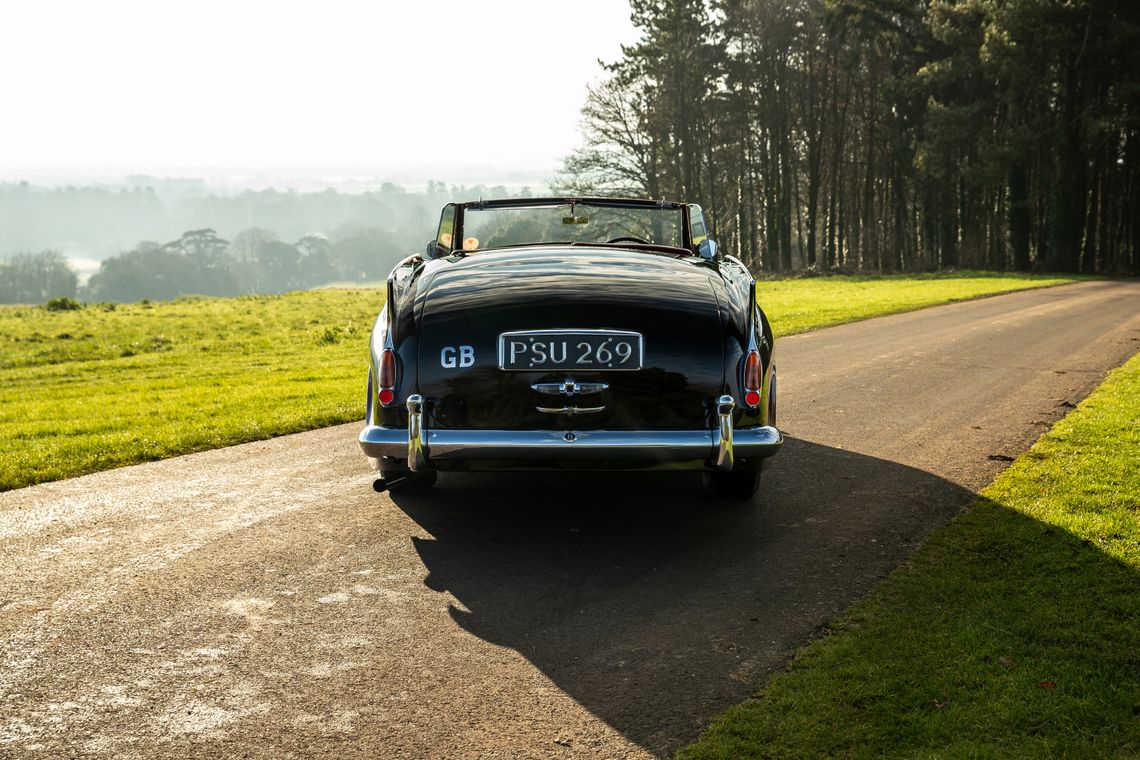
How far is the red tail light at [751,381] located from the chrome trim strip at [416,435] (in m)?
1.59

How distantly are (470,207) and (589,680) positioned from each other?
3.91 m

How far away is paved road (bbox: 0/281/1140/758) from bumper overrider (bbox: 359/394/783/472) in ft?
1.60

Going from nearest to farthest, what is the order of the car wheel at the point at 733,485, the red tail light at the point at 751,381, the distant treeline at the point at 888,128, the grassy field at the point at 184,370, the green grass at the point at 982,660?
the green grass at the point at 982,660 → the red tail light at the point at 751,381 → the car wheel at the point at 733,485 → the grassy field at the point at 184,370 → the distant treeline at the point at 888,128

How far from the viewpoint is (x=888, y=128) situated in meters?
49.3

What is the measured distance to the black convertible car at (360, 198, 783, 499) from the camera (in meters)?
4.82

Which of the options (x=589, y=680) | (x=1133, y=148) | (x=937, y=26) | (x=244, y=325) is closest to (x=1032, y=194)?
(x=1133, y=148)

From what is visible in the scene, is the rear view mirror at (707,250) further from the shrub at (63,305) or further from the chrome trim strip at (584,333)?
the shrub at (63,305)

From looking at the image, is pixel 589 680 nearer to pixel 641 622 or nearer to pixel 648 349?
pixel 641 622

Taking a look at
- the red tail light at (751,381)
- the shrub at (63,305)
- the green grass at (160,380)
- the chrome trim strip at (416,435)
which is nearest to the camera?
the chrome trim strip at (416,435)

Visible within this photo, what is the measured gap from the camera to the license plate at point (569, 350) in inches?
191

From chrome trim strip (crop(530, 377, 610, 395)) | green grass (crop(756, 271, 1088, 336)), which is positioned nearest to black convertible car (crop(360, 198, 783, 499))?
chrome trim strip (crop(530, 377, 610, 395))

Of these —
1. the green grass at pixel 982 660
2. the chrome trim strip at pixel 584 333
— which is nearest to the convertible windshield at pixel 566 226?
the chrome trim strip at pixel 584 333

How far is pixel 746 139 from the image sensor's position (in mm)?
53094

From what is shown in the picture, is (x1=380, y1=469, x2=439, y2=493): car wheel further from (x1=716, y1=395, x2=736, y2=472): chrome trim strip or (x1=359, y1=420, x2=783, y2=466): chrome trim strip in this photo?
(x1=716, y1=395, x2=736, y2=472): chrome trim strip
